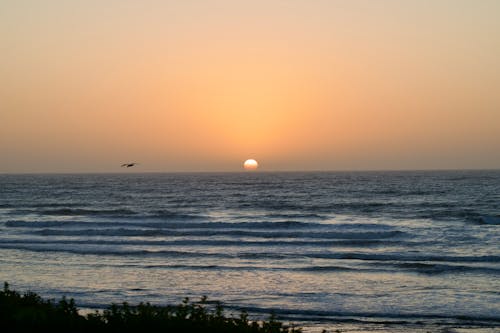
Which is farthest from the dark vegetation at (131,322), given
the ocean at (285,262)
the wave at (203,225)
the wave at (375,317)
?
the wave at (203,225)

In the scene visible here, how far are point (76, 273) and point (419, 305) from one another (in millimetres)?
11272

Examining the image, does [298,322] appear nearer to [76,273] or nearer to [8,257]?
[76,273]

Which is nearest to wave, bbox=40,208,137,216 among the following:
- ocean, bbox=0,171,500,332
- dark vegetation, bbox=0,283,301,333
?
ocean, bbox=0,171,500,332

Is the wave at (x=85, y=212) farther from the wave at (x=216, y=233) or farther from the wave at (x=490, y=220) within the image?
the wave at (x=490, y=220)

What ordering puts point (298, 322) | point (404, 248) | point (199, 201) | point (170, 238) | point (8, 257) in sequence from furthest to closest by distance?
point (199, 201), point (170, 238), point (404, 248), point (8, 257), point (298, 322)

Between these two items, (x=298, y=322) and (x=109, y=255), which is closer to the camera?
(x=298, y=322)

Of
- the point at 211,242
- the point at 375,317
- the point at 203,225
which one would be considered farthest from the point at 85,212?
the point at 375,317

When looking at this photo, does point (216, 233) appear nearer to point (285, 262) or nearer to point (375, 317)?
point (285, 262)

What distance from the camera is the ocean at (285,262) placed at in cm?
1598

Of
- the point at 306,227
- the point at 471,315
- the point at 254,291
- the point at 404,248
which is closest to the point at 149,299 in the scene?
the point at 254,291

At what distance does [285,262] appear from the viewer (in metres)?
24.0

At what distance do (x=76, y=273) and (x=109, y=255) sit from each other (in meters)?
5.39

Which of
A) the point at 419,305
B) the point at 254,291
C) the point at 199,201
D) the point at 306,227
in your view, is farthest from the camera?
the point at 199,201

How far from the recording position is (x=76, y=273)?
21000mm
